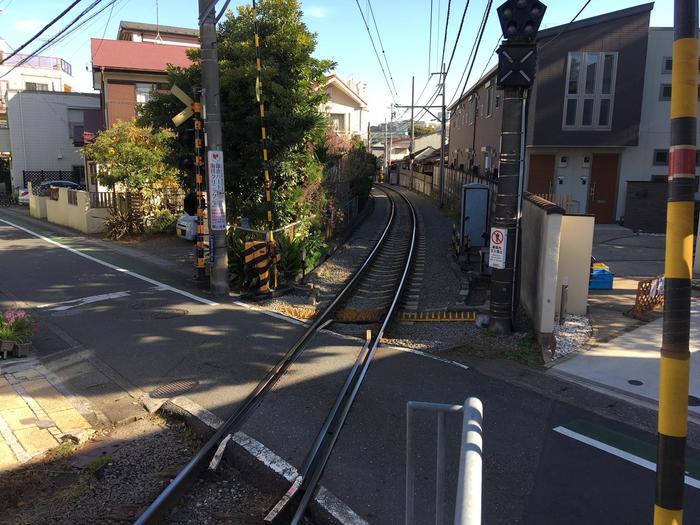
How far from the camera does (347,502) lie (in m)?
4.19

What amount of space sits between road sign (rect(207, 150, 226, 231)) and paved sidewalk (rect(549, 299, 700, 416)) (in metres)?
6.77

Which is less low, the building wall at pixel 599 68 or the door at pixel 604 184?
the building wall at pixel 599 68

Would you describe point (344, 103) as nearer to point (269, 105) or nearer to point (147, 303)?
point (269, 105)

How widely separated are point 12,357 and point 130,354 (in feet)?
5.45

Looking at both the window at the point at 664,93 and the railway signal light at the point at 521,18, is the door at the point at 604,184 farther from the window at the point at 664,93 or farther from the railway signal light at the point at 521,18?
the railway signal light at the point at 521,18

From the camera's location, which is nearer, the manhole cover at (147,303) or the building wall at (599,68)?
the manhole cover at (147,303)

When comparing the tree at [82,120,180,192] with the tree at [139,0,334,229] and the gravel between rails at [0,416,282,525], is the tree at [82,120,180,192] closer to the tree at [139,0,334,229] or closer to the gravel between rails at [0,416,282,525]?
the tree at [139,0,334,229]

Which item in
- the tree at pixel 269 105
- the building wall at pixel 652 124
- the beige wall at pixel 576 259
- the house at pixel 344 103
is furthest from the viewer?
the house at pixel 344 103

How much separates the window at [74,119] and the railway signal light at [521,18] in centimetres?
3564

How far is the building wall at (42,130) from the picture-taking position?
3597 cm

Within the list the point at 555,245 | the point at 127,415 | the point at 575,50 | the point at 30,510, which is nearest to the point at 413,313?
the point at 555,245

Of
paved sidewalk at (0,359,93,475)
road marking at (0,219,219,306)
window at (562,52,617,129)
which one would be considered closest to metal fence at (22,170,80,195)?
road marking at (0,219,219,306)

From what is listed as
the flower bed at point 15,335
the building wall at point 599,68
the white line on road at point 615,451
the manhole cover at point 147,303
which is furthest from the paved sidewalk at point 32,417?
the building wall at point 599,68

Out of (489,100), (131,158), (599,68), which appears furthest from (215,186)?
(489,100)
